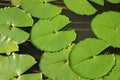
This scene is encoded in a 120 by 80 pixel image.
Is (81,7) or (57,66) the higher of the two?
(81,7)

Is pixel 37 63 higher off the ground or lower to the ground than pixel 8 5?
lower

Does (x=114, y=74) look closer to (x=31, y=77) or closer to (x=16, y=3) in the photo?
(x=31, y=77)

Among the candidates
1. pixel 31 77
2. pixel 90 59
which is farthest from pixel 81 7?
pixel 31 77

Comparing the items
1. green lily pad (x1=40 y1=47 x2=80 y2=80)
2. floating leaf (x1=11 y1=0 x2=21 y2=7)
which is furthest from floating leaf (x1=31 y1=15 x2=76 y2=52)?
floating leaf (x1=11 y1=0 x2=21 y2=7)

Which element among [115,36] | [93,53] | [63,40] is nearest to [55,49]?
[63,40]

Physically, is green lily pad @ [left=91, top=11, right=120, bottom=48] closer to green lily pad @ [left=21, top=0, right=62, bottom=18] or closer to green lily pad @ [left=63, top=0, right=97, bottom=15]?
green lily pad @ [left=63, top=0, right=97, bottom=15]

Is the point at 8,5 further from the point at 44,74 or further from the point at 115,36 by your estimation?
the point at 115,36

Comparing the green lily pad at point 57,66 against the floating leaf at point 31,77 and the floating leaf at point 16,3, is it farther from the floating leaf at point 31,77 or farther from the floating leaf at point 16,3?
the floating leaf at point 16,3
